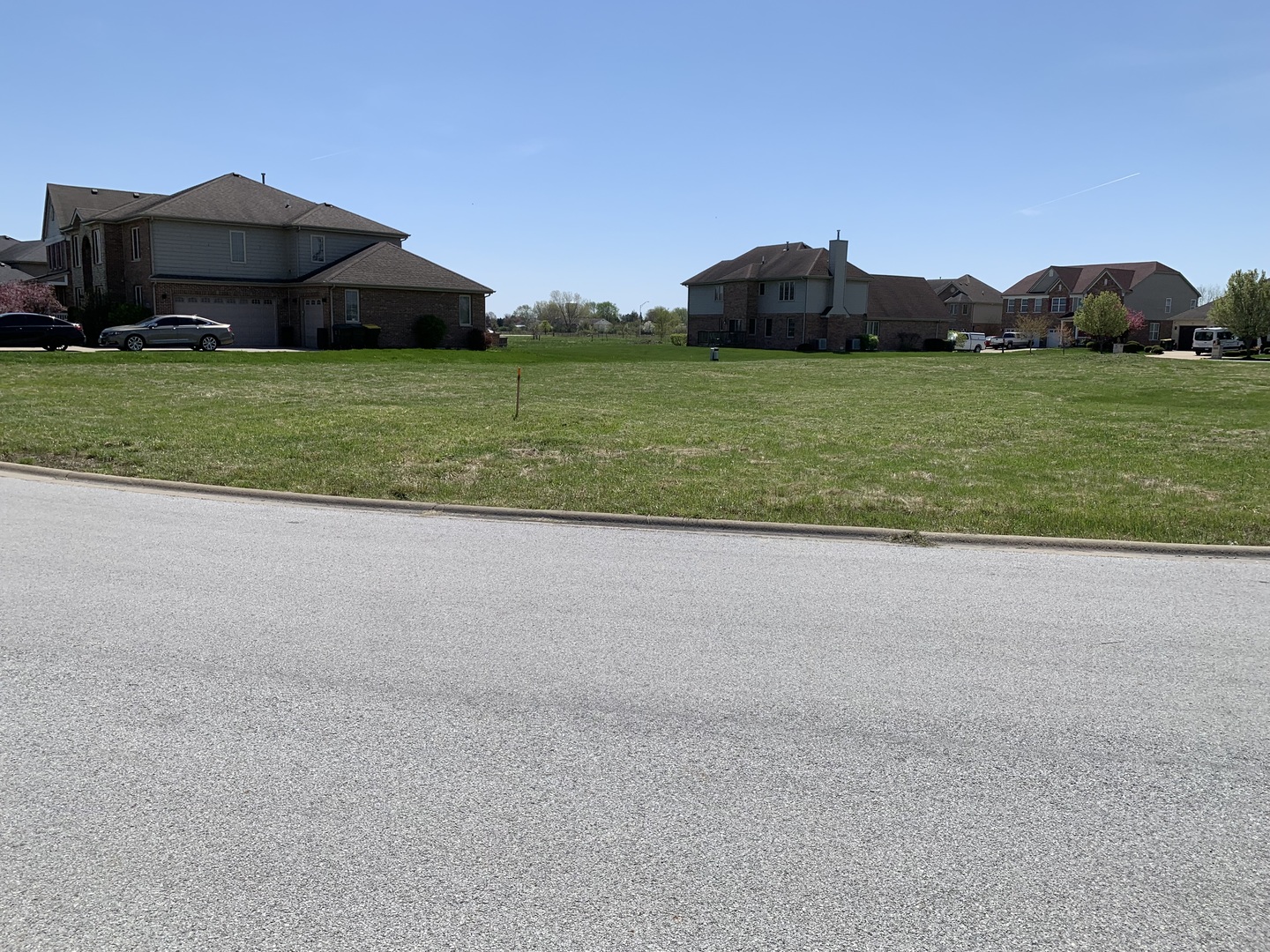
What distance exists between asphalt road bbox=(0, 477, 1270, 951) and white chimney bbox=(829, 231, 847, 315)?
204ft

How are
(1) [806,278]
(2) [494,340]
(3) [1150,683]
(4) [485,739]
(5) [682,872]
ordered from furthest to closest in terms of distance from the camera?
(1) [806,278], (2) [494,340], (3) [1150,683], (4) [485,739], (5) [682,872]

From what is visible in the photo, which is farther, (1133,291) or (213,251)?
(1133,291)

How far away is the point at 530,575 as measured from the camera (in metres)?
7.75

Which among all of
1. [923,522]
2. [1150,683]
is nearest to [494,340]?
[923,522]

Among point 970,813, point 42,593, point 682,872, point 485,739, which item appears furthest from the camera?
point 42,593

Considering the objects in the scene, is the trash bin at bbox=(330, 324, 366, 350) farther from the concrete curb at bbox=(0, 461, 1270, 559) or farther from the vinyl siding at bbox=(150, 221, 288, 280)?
the concrete curb at bbox=(0, 461, 1270, 559)

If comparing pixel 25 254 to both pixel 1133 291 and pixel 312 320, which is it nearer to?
pixel 312 320

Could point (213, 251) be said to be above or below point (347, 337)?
above

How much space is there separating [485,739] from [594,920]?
4.79ft

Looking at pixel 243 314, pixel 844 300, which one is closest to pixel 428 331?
pixel 243 314

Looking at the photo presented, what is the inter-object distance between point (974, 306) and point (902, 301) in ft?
110

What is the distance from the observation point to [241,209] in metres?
47.7

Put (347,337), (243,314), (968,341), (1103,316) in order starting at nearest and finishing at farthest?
(347,337) → (243,314) → (1103,316) → (968,341)

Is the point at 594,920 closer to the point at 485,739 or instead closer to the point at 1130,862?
the point at 485,739
